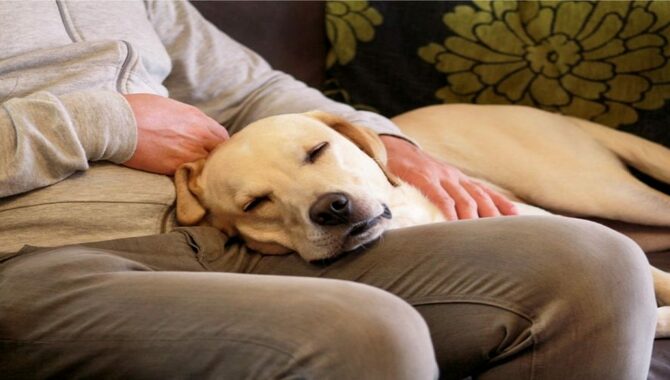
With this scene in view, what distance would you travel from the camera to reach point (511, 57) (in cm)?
201

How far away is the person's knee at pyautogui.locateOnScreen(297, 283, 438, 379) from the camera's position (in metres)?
0.88

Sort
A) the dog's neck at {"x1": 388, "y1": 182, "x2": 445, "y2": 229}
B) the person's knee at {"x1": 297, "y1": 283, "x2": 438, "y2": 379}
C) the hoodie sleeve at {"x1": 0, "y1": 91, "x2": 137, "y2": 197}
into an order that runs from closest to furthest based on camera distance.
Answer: the person's knee at {"x1": 297, "y1": 283, "x2": 438, "y2": 379}, the hoodie sleeve at {"x1": 0, "y1": 91, "x2": 137, "y2": 197}, the dog's neck at {"x1": 388, "y1": 182, "x2": 445, "y2": 229}

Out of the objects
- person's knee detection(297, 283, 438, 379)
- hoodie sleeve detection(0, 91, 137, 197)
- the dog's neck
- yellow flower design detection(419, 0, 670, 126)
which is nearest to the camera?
person's knee detection(297, 283, 438, 379)

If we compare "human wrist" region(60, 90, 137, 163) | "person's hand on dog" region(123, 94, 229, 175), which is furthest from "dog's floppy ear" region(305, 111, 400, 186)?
"human wrist" region(60, 90, 137, 163)

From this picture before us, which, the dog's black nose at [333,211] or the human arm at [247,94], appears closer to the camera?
the dog's black nose at [333,211]

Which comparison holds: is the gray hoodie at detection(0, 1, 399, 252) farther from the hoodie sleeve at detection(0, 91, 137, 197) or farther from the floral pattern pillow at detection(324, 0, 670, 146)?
the floral pattern pillow at detection(324, 0, 670, 146)

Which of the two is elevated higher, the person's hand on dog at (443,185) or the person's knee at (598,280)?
the person's knee at (598,280)

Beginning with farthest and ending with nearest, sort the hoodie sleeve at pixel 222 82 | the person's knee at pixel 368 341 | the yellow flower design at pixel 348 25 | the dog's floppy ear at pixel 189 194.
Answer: the yellow flower design at pixel 348 25 → the hoodie sleeve at pixel 222 82 → the dog's floppy ear at pixel 189 194 → the person's knee at pixel 368 341

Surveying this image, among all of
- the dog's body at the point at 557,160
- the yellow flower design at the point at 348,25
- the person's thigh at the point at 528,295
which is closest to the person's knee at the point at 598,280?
the person's thigh at the point at 528,295

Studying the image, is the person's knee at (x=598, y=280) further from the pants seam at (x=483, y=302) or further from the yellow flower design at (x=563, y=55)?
the yellow flower design at (x=563, y=55)

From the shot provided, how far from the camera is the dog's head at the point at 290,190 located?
124 centimetres

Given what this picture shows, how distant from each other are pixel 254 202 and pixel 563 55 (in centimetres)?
102

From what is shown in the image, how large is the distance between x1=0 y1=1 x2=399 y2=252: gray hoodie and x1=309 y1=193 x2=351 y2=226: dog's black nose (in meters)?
0.26

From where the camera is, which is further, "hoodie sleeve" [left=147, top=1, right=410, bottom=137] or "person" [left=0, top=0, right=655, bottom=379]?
"hoodie sleeve" [left=147, top=1, right=410, bottom=137]
